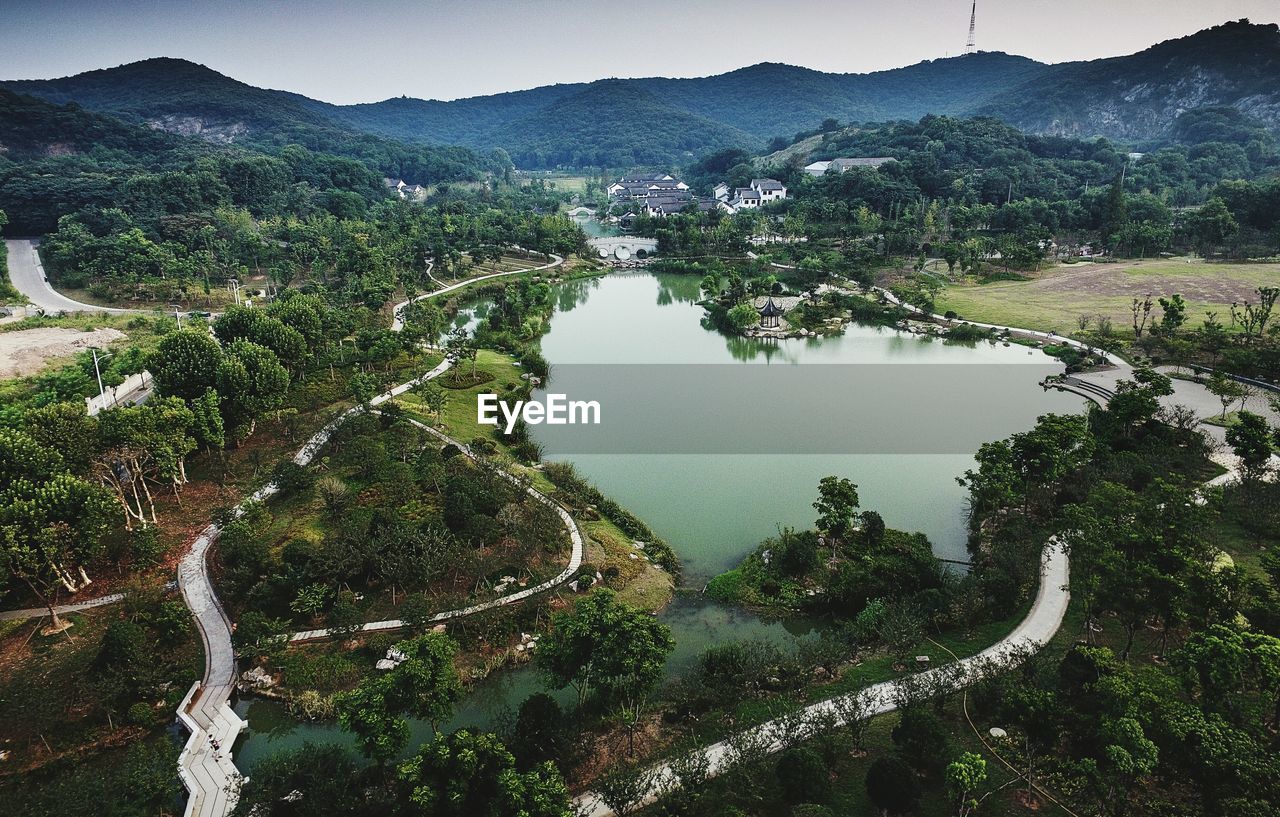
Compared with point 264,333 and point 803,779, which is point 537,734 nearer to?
point 803,779

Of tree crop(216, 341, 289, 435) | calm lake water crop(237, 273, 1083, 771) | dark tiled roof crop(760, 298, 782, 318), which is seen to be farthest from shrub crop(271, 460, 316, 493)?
dark tiled roof crop(760, 298, 782, 318)

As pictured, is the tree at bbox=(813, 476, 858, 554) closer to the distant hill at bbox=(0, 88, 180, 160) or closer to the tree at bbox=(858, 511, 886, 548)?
the tree at bbox=(858, 511, 886, 548)

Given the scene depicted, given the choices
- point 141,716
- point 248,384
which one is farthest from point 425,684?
point 248,384

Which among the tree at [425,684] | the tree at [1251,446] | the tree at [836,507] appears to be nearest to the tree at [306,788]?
the tree at [425,684]

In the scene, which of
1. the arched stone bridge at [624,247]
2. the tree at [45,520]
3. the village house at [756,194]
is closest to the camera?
the tree at [45,520]

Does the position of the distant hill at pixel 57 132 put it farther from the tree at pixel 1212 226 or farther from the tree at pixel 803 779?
the tree at pixel 1212 226

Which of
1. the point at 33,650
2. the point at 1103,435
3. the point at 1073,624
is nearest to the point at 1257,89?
the point at 1103,435
